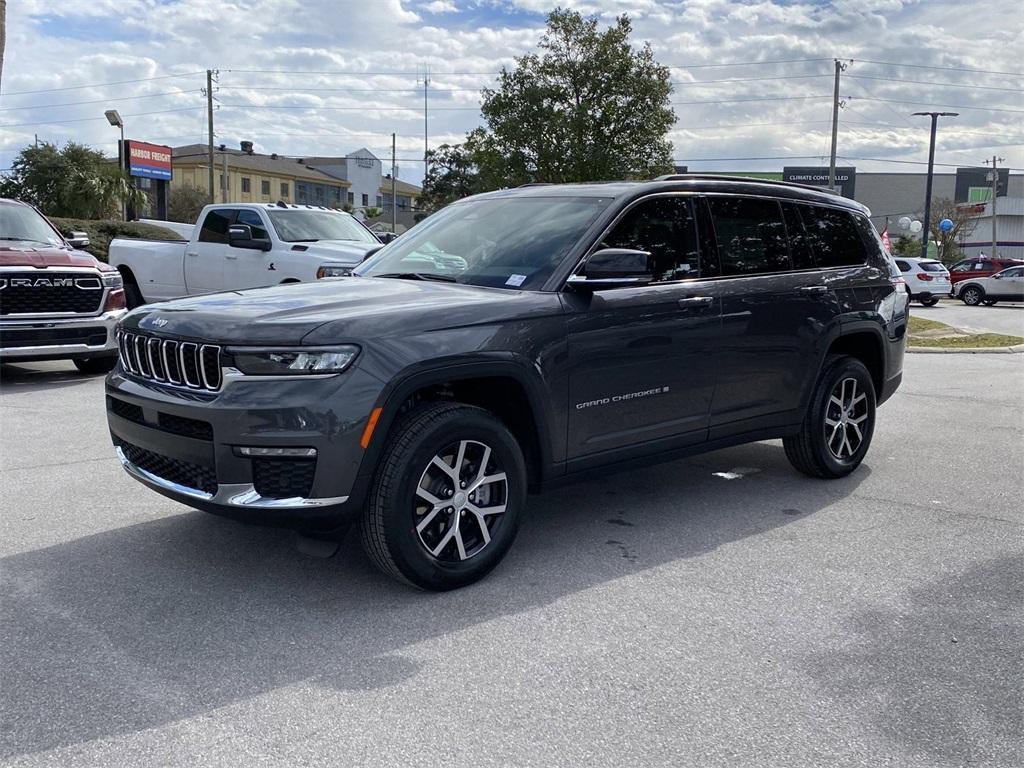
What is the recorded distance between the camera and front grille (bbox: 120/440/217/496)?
13.3 ft

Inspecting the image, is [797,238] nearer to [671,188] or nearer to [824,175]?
[671,188]

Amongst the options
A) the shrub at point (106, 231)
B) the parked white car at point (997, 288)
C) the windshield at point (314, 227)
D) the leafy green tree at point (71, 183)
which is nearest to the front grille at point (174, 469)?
the windshield at point (314, 227)

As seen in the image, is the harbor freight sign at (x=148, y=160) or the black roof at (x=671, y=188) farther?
the harbor freight sign at (x=148, y=160)

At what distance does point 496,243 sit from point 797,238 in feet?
6.90

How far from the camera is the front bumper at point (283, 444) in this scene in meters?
3.87

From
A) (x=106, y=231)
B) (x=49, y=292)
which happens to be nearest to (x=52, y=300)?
(x=49, y=292)

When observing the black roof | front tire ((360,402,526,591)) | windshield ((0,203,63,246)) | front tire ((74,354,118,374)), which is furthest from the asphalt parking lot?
windshield ((0,203,63,246))

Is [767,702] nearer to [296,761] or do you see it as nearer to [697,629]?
[697,629]

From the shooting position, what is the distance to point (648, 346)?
4969mm

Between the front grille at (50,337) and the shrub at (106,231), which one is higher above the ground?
the shrub at (106,231)

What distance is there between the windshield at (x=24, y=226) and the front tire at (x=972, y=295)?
31741 millimetres

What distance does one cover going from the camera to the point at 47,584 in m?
4.33

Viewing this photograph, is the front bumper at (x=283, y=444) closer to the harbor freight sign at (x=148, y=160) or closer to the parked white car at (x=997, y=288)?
the parked white car at (x=997, y=288)

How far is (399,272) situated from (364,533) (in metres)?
1.70
